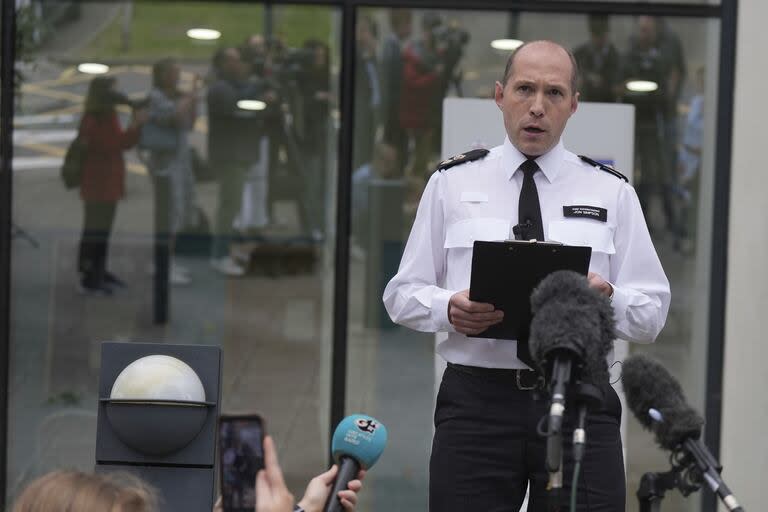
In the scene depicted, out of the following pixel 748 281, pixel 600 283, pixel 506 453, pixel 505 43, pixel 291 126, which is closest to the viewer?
pixel 600 283

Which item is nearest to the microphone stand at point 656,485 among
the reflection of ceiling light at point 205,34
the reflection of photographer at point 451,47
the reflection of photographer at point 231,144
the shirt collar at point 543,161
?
the shirt collar at point 543,161

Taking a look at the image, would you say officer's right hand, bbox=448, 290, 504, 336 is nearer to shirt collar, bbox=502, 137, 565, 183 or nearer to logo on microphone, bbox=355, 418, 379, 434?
shirt collar, bbox=502, 137, 565, 183

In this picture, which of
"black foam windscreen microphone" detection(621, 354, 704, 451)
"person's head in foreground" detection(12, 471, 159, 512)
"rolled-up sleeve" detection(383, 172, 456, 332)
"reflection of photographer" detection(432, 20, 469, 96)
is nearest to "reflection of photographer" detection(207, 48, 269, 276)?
"reflection of photographer" detection(432, 20, 469, 96)

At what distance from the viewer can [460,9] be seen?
634 cm

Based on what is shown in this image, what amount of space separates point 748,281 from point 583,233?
2846mm

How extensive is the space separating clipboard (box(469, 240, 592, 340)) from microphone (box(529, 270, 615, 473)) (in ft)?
0.62

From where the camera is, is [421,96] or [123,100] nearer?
[421,96]

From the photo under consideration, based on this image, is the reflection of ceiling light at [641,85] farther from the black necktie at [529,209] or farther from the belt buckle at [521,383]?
the belt buckle at [521,383]

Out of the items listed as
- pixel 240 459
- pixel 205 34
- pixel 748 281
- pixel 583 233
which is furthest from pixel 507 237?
pixel 205 34

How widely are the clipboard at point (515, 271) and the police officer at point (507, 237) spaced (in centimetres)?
8

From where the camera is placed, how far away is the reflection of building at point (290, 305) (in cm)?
630

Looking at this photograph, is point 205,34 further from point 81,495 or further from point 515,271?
point 81,495

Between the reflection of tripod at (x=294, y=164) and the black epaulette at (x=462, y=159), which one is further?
the reflection of tripod at (x=294, y=164)

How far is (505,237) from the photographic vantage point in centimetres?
343
